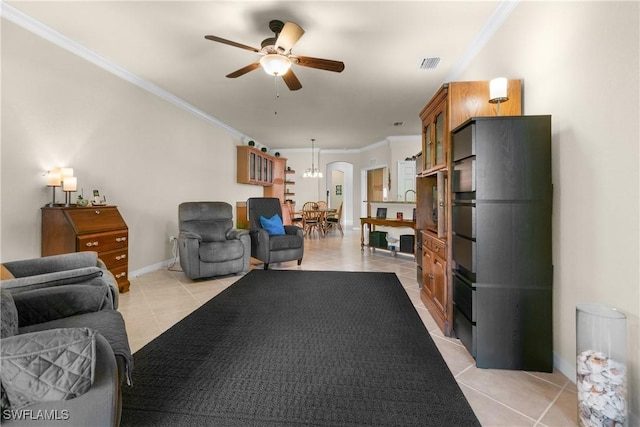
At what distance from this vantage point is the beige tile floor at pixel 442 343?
4.82 ft

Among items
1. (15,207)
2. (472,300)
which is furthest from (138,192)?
(472,300)

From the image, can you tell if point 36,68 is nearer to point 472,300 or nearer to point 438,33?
point 438,33

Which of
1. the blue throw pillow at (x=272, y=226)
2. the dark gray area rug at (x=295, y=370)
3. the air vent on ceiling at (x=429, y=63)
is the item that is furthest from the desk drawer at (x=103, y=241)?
the air vent on ceiling at (x=429, y=63)

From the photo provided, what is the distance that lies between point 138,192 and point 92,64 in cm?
159

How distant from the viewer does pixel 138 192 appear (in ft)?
13.3

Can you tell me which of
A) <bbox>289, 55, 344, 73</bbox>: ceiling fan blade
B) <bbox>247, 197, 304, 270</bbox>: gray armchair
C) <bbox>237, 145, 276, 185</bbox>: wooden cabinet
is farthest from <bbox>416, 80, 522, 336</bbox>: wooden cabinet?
<bbox>237, 145, 276, 185</bbox>: wooden cabinet

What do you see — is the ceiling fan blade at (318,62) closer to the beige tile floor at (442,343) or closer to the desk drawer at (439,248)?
the desk drawer at (439,248)

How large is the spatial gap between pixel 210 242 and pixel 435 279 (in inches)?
115

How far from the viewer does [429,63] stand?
3.50m

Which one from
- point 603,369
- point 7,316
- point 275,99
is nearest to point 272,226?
point 275,99

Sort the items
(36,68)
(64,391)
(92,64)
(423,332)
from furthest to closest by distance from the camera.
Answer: (92,64), (36,68), (423,332), (64,391)

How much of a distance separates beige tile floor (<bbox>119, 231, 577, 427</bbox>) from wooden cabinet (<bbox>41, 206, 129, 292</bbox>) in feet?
1.48

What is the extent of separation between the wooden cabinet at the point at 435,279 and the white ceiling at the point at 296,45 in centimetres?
196

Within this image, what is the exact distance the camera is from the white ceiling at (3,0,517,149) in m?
2.48
